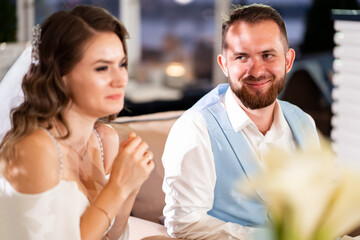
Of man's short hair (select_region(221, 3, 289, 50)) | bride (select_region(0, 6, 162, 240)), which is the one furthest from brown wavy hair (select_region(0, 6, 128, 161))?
man's short hair (select_region(221, 3, 289, 50))

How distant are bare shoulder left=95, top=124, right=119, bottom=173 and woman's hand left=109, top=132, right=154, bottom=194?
31 cm

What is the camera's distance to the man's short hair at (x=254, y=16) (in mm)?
1822

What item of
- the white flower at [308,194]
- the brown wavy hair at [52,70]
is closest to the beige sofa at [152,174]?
the brown wavy hair at [52,70]

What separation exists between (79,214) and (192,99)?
5.59ft

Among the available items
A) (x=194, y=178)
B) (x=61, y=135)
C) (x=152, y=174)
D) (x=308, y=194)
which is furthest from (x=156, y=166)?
(x=308, y=194)

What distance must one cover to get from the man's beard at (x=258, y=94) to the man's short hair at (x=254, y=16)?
15 cm

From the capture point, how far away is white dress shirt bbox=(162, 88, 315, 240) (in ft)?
5.70

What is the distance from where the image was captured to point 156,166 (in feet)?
6.98

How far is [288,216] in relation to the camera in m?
0.84

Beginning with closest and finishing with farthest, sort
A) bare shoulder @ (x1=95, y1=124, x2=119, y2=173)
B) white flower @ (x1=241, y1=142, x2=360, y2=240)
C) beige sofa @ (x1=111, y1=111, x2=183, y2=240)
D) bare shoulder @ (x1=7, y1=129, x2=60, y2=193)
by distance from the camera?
1. white flower @ (x1=241, y1=142, x2=360, y2=240)
2. bare shoulder @ (x1=7, y1=129, x2=60, y2=193)
3. bare shoulder @ (x1=95, y1=124, x2=119, y2=173)
4. beige sofa @ (x1=111, y1=111, x2=183, y2=240)

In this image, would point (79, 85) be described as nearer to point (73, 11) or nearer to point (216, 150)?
point (73, 11)

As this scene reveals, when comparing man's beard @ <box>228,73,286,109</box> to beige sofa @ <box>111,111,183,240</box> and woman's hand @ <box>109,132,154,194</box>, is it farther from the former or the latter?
woman's hand @ <box>109,132,154,194</box>

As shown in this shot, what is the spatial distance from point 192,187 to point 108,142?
12.8 inches

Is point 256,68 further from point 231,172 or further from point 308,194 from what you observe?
point 308,194
